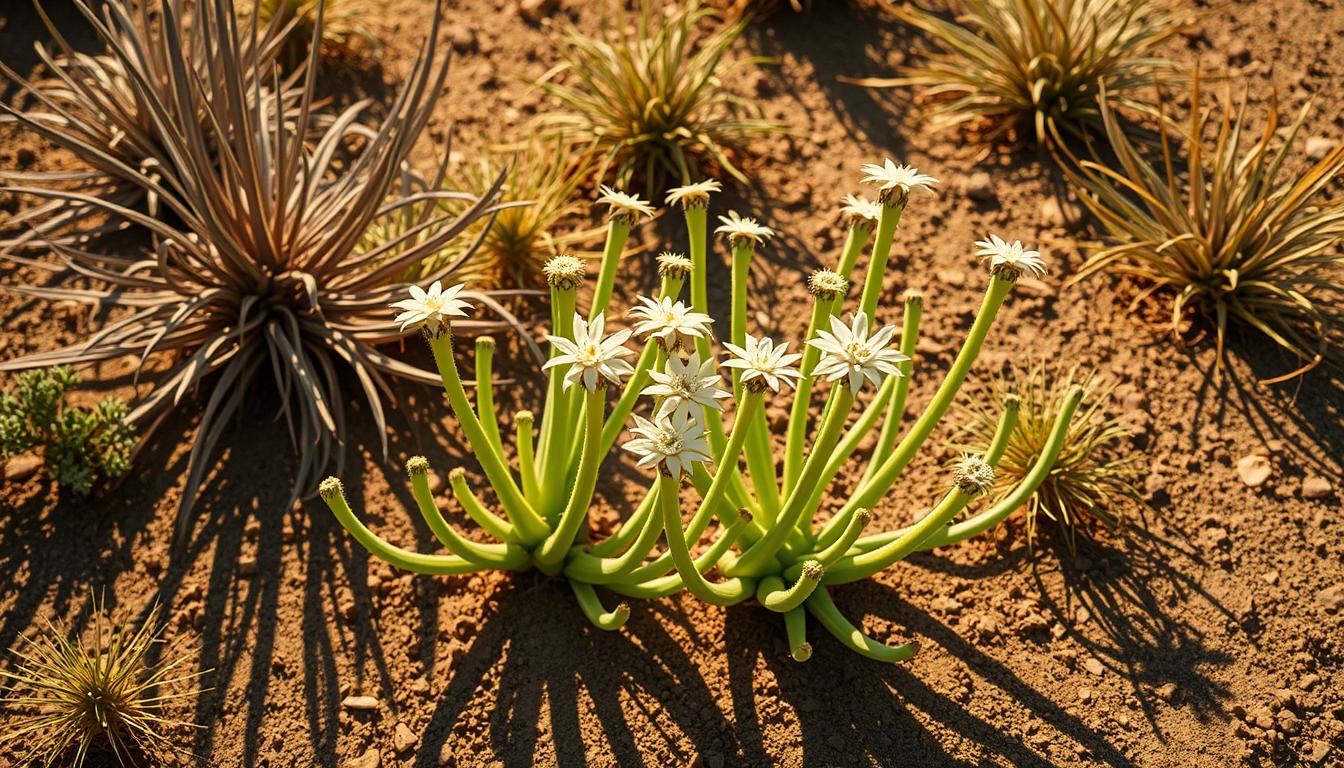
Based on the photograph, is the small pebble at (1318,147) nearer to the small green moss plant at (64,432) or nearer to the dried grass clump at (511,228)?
the dried grass clump at (511,228)

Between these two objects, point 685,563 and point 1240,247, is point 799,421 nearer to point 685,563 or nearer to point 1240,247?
point 685,563

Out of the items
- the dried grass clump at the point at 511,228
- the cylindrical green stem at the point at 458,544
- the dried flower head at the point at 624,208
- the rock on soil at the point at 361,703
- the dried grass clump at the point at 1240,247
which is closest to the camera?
the cylindrical green stem at the point at 458,544

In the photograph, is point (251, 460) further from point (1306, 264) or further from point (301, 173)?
point (1306, 264)

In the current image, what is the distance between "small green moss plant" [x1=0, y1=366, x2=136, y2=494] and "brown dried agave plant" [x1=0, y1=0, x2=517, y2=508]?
3.8 inches

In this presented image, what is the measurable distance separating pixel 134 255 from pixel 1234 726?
422cm

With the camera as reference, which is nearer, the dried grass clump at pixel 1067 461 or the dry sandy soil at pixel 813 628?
the dry sandy soil at pixel 813 628

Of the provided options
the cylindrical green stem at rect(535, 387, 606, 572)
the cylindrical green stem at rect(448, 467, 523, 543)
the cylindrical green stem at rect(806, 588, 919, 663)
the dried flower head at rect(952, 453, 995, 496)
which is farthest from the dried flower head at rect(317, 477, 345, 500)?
the dried flower head at rect(952, 453, 995, 496)

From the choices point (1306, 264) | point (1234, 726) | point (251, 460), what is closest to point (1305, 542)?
point (1234, 726)

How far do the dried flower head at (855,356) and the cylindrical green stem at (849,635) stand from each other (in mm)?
781

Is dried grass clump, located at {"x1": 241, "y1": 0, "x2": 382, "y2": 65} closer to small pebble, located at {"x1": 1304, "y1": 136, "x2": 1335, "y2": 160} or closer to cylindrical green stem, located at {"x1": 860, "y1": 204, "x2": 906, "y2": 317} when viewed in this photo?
cylindrical green stem, located at {"x1": 860, "y1": 204, "x2": 906, "y2": 317}

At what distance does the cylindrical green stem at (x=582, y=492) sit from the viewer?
260 cm

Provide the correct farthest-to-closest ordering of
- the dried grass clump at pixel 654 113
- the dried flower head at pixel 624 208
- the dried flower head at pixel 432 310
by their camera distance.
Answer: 1. the dried grass clump at pixel 654 113
2. the dried flower head at pixel 624 208
3. the dried flower head at pixel 432 310

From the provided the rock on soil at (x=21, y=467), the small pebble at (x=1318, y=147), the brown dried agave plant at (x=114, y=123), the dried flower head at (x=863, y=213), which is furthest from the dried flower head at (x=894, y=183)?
the rock on soil at (x=21, y=467)

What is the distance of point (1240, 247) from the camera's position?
4.01 m
